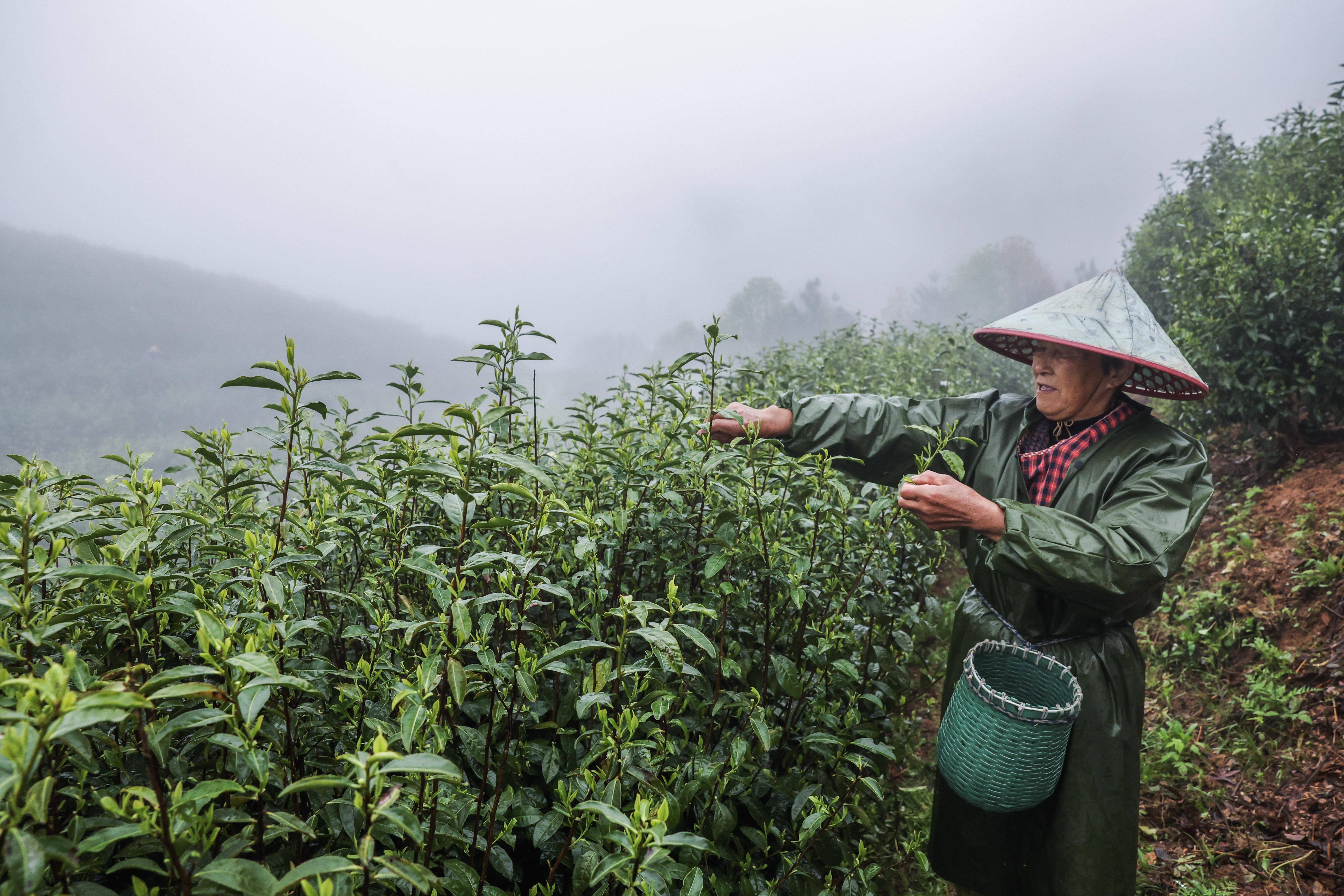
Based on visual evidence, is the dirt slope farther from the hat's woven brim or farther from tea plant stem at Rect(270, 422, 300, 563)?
tea plant stem at Rect(270, 422, 300, 563)

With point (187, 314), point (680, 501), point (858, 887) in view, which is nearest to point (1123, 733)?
point (858, 887)

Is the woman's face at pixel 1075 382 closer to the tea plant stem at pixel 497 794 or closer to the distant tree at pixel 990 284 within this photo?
the tea plant stem at pixel 497 794

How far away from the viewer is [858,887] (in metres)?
1.67

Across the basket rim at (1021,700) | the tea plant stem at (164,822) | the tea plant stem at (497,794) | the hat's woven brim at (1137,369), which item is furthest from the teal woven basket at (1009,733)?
the tea plant stem at (164,822)

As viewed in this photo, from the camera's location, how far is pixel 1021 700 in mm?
2074

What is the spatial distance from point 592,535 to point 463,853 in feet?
2.15

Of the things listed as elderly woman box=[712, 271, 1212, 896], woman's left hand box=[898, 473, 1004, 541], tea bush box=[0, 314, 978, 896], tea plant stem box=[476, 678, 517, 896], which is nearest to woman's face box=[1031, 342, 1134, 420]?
elderly woman box=[712, 271, 1212, 896]

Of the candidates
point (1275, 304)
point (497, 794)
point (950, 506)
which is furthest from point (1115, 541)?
point (1275, 304)

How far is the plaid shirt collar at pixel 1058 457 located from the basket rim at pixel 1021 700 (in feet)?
1.56

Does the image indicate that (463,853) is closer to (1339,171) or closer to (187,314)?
(1339,171)

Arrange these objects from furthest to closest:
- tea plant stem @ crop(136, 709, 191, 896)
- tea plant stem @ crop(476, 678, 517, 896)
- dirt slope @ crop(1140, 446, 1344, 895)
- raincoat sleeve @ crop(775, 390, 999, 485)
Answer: dirt slope @ crop(1140, 446, 1344, 895), raincoat sleeve @ crop(775, 390, 999, 485), tea plant stem @ crop(476, 678, 517, 896), tea plant stem @ crop(136, 709, 191, 896)

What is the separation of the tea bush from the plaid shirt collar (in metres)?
0.56

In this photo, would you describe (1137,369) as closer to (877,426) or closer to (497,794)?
(877,426)

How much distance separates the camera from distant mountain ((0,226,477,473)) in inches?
283
